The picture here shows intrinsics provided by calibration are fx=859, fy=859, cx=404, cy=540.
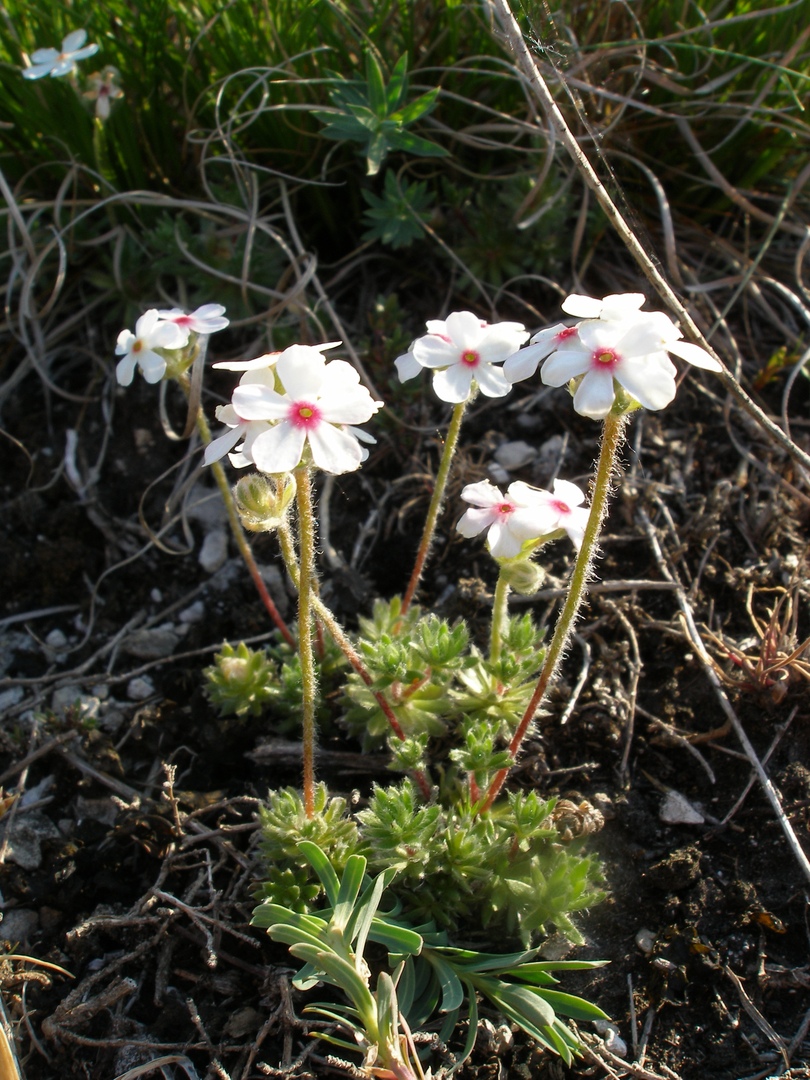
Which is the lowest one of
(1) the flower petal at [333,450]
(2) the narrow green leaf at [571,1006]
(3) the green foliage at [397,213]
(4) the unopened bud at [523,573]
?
(2) the narrow green leaf at [571,1006]

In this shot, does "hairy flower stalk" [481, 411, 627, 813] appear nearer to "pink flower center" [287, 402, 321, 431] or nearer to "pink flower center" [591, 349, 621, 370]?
"pink flower center" [591, 349, 621, 370]

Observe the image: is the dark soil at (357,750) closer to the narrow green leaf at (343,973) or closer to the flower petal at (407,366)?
the narrow green leaf at (343,973)

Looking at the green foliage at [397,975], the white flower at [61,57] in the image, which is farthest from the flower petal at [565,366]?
the white flower at [61,57]

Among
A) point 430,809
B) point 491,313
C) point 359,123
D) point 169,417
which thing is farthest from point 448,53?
point 430,809

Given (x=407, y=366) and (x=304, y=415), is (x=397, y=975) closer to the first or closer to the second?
(x=304, y=415)

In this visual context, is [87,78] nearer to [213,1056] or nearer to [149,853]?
[149,853]
